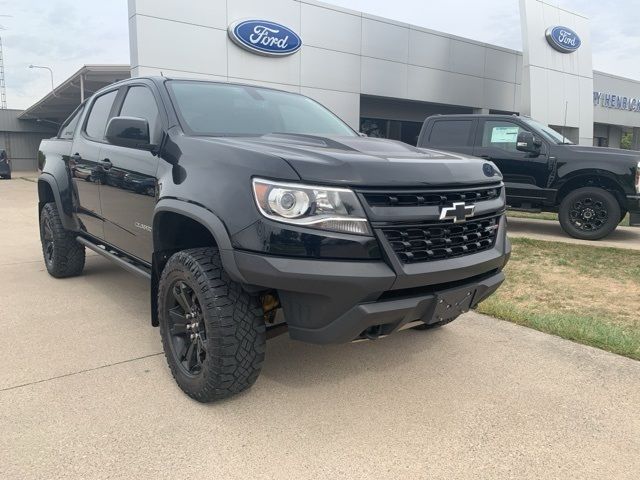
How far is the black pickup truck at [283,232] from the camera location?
2355 mm

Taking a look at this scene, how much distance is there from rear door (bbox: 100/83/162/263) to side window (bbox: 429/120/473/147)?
655 centimetres

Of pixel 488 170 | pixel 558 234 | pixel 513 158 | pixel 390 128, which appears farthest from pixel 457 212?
pixel 390 128

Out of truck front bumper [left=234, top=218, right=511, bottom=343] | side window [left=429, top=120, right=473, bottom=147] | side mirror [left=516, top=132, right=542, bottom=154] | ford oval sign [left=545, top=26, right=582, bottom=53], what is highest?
ford oval sign [left=545, top=26, right=582, bottom=53]

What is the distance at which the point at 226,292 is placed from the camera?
260 centimetres

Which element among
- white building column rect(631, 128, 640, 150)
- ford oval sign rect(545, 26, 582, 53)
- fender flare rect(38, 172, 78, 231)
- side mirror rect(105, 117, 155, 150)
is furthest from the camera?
→ white building column rect(631, 128, 640, 150)

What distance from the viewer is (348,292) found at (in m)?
2.33

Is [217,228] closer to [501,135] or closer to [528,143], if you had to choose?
[528,143]

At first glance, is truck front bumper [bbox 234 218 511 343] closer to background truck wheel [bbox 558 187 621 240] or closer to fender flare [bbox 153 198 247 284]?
fender flare [bbox 153 198 247 284]

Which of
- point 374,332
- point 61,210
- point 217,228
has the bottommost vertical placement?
point 374,332

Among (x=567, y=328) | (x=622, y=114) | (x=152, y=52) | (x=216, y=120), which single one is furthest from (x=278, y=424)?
(x=622, y=114)

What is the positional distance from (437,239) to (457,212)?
19 centimetres

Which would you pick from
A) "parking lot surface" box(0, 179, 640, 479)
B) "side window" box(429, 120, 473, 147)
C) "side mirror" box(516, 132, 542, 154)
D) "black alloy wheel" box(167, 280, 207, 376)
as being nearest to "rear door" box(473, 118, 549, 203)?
"side mirror" box(516, 132, 542, 154)

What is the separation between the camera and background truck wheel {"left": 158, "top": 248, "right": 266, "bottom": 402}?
2.57m

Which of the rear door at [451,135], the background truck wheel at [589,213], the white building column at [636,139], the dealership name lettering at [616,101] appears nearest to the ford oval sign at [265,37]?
the rear door at [451,135]
